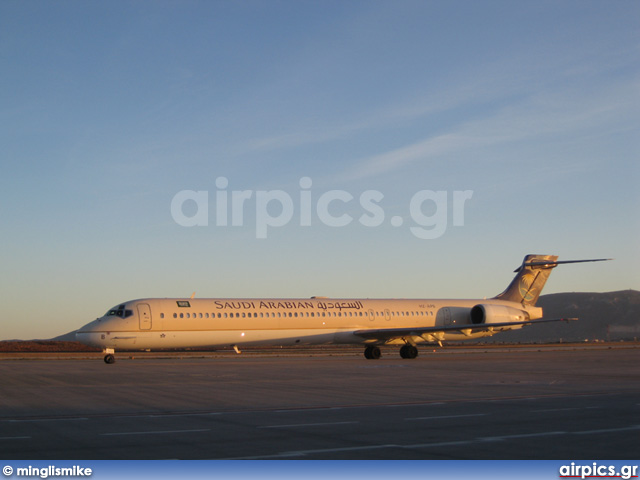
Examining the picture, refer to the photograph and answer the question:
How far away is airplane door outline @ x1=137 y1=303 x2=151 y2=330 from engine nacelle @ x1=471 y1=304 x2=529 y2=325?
19991 mm

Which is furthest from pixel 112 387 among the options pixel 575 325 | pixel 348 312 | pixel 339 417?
pixel 575 325

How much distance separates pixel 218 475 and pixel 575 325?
535 feet

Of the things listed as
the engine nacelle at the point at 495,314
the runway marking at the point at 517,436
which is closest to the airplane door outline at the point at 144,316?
the engine nacelle at the point at 495,314

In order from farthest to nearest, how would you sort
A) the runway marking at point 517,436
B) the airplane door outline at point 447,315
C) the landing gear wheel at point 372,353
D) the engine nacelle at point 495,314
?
the airplane door outline at point 447,315
the engine nacelle at point 495,314
the landing gear wheel at point 372,353
the runway marking at point 517,436

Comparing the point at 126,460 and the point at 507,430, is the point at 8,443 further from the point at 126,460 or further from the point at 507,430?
the point at 507,430

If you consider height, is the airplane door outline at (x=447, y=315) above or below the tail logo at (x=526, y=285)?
below

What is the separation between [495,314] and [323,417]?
1197 inches

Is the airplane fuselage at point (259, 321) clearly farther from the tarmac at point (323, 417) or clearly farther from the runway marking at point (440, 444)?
the runway marking at point (440, 444)

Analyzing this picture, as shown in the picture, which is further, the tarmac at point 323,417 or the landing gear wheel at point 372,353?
the landing gear wheel at point 372,353

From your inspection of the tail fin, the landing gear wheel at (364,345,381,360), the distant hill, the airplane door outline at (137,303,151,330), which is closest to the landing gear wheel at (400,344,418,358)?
the landing gear wheel at (364,345,381,360)

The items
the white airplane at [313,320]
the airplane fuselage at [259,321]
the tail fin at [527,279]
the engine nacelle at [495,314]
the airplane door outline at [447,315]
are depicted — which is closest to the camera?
the airplane fuselage at [259,321]

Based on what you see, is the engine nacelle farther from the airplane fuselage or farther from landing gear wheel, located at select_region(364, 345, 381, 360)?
landing gear wheel, located at select_region(364, 345, 381, 360)

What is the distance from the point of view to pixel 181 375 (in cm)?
2439

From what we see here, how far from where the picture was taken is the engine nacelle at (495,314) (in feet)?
134
